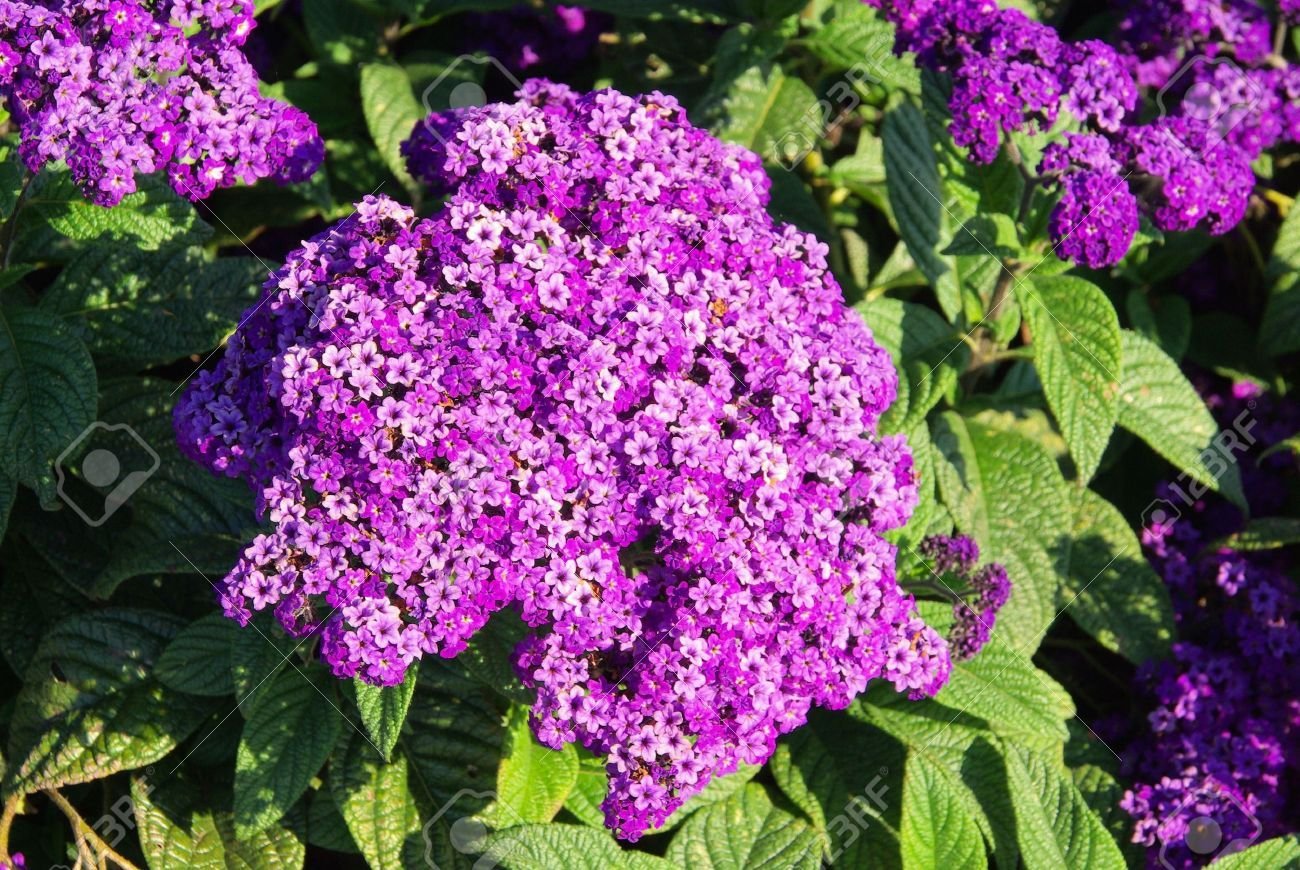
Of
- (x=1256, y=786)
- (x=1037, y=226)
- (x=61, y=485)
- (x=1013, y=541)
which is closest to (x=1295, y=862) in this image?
(x=1256, y=786)

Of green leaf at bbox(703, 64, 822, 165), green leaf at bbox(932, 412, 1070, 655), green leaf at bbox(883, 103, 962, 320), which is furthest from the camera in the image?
green leaf at bbox(703, 64, 822, 165)

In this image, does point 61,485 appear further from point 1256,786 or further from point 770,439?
point 1256,786

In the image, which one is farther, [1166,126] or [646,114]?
[1166,126]

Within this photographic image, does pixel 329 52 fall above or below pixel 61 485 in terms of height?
above

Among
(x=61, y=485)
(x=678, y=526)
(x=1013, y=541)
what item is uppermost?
(x=678, y=526)

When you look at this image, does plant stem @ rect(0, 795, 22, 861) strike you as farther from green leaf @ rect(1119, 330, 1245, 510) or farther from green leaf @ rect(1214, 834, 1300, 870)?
green leaf @ rect(1119, 330, 1245, 510)

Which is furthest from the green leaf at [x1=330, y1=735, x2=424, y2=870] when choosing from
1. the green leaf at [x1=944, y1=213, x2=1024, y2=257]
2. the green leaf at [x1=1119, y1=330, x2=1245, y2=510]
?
the green leaf at [x1=1119, y1=330, x2=1245, y2=510]

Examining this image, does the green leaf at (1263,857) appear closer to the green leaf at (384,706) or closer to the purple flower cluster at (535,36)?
the green leaf at (384,706)
